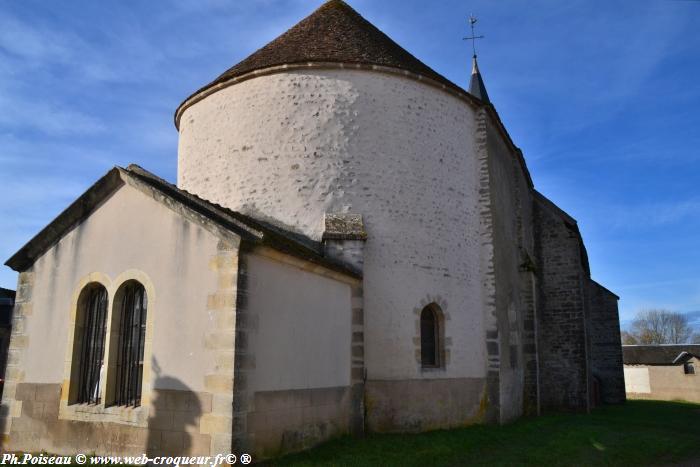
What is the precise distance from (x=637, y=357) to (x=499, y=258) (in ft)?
89.7

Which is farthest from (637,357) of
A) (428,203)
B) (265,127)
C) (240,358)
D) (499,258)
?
(240,358)

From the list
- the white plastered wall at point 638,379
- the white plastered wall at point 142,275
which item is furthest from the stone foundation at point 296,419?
the white plastered wall at point 638,379

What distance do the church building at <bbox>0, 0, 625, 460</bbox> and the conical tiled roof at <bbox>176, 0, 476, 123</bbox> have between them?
0.23 feet

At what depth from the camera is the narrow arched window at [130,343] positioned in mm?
8148

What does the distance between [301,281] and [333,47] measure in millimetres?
6303

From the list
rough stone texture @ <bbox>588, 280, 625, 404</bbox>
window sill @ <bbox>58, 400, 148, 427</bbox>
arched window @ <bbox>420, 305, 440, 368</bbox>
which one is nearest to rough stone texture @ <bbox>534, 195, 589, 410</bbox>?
rough stone texture @ <bbox>588, 280, 625, 404</bbox>

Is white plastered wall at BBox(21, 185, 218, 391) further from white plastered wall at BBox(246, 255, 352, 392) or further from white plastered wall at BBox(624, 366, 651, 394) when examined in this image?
white plastered wall at BBox(624, 366, 651, 394)

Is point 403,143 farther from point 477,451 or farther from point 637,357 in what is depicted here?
point 637,357

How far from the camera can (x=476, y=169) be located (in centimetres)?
1378

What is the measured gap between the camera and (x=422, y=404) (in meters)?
11.3

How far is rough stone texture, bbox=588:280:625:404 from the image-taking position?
22.5 m

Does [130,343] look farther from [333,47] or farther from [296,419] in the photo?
[333,47]

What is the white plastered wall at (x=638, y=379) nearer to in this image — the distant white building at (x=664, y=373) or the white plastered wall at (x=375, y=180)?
the distant white building at (x=664, y=373)

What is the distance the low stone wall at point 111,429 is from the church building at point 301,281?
26 mm
